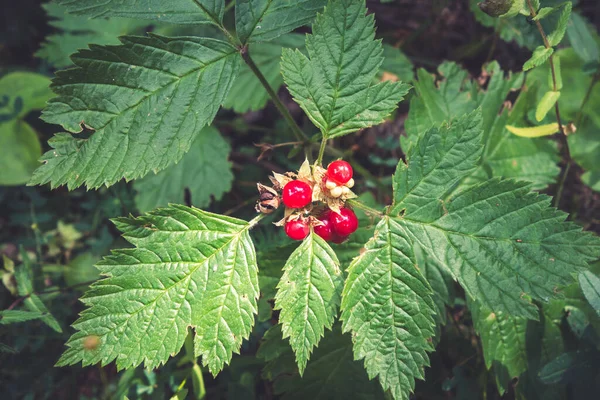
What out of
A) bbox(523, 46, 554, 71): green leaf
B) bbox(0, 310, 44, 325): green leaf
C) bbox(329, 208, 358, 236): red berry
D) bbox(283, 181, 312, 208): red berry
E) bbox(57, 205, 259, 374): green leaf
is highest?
bbox(523, 46, 554, 71): green leaf

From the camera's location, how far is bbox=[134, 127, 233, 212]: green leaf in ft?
9.51

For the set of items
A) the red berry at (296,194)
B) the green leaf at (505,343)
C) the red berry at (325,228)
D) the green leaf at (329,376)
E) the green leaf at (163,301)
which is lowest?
the green leaf at (329,376)

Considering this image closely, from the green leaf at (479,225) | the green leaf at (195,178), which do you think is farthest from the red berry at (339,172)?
the green leaf at (195,178)

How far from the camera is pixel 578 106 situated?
9.04 feet

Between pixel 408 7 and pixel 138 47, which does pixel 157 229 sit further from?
pixel 408 7

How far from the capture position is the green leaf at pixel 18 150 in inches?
125

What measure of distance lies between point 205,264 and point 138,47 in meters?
0.90

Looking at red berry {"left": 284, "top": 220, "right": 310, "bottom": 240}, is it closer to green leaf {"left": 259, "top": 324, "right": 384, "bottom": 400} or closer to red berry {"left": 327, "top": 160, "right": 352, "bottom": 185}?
red berry {"left": 327, "top": 160, "right": 352, "bottom": 185}

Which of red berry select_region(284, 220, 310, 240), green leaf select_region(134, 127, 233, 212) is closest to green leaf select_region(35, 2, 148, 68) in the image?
green leaf select_region(134, 127, 233, 212)

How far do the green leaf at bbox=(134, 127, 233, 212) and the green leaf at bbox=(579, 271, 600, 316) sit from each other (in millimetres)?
1959

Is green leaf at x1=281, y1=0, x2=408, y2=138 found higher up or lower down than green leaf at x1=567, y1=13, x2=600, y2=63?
higher up

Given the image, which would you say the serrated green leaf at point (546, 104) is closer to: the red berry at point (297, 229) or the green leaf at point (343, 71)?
the green leaf at point (343, 71)

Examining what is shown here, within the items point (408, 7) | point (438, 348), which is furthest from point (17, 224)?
point (408, 7)

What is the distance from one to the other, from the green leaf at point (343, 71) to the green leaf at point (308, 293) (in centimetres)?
50
